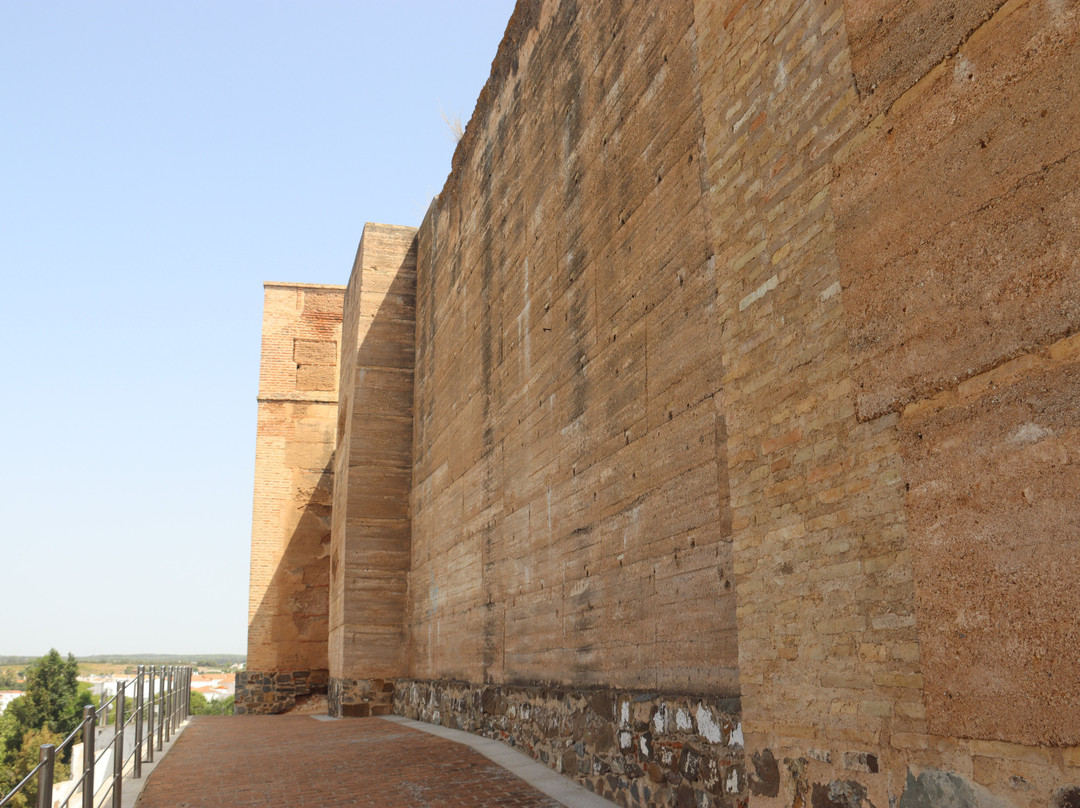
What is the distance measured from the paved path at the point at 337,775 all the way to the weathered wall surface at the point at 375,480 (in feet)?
10.4

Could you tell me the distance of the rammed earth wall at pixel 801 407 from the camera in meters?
2.91

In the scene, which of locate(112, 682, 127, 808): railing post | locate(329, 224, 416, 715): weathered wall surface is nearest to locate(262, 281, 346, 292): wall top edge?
locate(329, 224, 416, 715): weathered wall surface

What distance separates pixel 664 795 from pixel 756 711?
1.39 metres

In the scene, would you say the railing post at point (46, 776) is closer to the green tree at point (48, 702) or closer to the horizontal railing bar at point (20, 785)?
the horizontal railing bar at point (20, 785)

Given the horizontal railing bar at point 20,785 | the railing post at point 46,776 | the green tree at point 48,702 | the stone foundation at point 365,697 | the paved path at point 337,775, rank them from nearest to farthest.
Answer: the horizontal railing bar at point 20,785 < the railing post at point 46,776 < the paved path at point 337,775 < the stone foundation at point 365,697 < the green tree at point 48,702

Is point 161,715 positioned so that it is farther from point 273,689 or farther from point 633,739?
point 273,689

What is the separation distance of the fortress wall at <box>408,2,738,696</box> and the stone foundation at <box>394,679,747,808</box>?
14 centimetres

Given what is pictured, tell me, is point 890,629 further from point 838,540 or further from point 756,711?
point 756,711

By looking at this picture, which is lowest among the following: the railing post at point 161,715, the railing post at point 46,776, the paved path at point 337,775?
the paved path at point 337,775

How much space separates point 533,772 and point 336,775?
1646 mm

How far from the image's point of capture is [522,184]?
360 inches

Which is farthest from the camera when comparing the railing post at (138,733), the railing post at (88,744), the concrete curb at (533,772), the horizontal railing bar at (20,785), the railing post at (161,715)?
the railing post at (161,715)

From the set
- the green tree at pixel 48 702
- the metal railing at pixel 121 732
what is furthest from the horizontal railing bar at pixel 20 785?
the green tree at pixel 48 702

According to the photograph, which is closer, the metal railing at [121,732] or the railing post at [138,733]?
the metal railing at [121,732]
